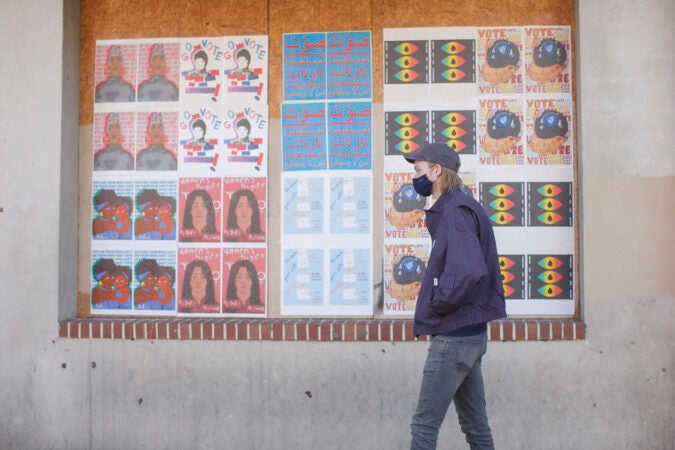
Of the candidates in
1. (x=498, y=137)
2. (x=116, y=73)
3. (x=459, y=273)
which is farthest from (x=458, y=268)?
(x=116, y=73)

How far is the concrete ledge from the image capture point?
14.8 feet

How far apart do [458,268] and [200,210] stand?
264 centimetres

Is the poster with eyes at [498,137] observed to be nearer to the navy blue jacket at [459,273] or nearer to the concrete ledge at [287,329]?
the concrete ledge at [287,329]

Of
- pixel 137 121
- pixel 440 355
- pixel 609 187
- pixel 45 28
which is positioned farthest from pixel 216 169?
pixel 609 187

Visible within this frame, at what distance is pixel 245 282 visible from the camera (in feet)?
16.1

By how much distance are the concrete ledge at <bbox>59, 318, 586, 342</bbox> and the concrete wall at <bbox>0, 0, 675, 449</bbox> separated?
0.26 ft

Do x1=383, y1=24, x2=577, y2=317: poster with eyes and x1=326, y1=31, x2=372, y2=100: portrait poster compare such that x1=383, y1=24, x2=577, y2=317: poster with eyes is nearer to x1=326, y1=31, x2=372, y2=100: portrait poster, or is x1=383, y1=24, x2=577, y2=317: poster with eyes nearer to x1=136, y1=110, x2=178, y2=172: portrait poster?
x1=326, y1=31, x2=372, y2=100: portrait poster

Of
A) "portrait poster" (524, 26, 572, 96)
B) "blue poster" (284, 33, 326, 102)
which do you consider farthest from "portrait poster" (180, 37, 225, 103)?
"portrait poster" (524, 26, 572, 96)

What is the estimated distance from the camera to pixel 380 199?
485cm

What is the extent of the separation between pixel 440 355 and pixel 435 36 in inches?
111

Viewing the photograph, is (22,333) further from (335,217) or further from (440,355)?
(440,355)

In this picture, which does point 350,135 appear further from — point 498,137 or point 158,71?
point 158,71

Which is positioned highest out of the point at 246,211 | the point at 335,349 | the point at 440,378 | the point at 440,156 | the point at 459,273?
the point at 440,156

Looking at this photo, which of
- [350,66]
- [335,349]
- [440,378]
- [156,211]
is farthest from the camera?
[156,211]
